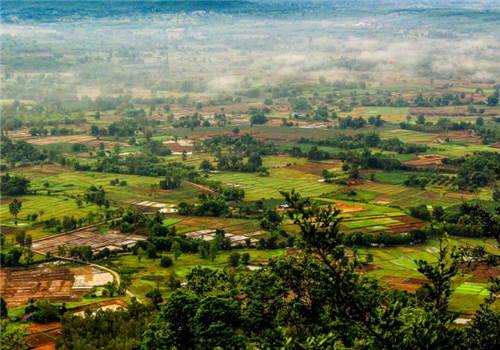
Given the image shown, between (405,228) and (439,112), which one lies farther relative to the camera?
(439,112)

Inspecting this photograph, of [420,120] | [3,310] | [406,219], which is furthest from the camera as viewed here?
[420,120]

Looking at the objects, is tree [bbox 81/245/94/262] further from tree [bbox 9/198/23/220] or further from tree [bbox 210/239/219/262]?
tree [bbox 9/198/23/220]

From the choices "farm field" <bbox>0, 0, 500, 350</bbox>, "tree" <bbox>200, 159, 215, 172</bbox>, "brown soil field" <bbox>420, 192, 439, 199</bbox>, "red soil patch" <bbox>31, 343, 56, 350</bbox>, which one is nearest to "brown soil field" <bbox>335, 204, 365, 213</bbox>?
"farm field" <bbox>0, 0, 500, 350</bbox>

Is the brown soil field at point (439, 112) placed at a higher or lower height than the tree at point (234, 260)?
higher

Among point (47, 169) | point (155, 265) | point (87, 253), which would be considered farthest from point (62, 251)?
point (47, 169)

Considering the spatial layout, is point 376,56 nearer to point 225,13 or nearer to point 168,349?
point 225,13

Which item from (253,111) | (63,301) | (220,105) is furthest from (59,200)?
(220,105)

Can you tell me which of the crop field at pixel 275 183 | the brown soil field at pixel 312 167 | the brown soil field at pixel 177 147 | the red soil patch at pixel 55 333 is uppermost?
the brown soil field at pixel 177 147

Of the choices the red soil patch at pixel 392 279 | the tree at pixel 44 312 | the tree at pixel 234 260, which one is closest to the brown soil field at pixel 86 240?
the tree at pixel 234 260

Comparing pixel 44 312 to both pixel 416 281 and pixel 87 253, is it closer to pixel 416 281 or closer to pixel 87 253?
pixel 87 253

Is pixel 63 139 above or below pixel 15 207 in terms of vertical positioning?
above

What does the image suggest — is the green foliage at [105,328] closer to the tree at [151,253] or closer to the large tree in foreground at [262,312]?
the large tree in foreground at [262,312]

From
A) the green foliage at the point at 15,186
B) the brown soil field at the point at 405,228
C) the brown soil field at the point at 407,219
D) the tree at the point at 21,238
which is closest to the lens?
the tree at the point at 21,238
